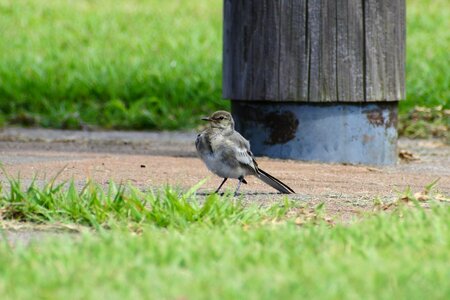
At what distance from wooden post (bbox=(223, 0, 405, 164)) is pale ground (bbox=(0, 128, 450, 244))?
0.19 m

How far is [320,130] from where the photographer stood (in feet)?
25.4

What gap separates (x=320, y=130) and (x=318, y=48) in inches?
24.0

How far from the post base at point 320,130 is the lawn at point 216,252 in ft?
7.22

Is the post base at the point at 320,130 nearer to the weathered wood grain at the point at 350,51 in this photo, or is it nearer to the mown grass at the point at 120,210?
the weathered wood grain at the point at 350,51

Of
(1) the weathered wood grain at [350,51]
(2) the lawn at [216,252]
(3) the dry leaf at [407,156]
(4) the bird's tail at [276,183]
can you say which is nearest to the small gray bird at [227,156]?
(4) the bird's tail at [276,183]

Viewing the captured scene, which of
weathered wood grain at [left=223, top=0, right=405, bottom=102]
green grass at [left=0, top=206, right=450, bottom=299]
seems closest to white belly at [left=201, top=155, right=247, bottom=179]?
green grass at [left=0, top=206, right=450, bottom=299]

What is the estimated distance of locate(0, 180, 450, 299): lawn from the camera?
3.72m

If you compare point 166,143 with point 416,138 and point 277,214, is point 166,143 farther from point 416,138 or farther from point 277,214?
point 277,214

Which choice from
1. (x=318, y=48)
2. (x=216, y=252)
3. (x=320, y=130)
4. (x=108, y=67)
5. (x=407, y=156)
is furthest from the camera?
(x=108, y=67)

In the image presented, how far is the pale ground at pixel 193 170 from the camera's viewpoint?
6340 millimetres

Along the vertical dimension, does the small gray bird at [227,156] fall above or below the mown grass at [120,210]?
above

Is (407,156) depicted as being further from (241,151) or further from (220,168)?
(220,168)

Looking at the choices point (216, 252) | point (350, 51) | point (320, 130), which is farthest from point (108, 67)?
point (216, 252)

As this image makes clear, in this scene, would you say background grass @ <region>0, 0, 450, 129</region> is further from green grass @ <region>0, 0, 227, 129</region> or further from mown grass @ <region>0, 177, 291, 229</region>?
mown grass @ <region>0, 177, 291, 229</region>
